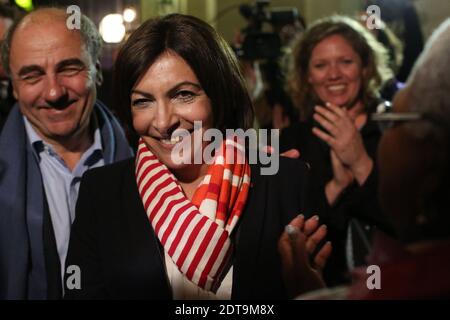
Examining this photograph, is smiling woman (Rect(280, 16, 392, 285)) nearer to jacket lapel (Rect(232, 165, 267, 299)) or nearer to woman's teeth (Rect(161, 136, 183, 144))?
jacket lapel (Rect(232, 165, 267, 299))

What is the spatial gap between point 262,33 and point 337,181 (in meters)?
1.06

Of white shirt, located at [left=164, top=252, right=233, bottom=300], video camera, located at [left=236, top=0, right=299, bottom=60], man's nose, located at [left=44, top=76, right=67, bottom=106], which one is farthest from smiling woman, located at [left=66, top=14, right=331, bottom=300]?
video camera, located at [left=236, top=0, right=299, bottom=60]

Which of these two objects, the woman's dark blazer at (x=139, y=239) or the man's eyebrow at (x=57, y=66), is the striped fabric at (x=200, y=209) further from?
the man's eyebrow at (x=57, y=66)

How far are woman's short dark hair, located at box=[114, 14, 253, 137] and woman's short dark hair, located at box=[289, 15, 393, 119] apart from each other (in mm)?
823

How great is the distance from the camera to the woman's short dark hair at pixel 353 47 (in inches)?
82.5

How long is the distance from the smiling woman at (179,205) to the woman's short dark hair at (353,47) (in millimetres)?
811

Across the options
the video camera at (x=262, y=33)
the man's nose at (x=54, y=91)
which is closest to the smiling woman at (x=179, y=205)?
the man's nose at (x=54, y=91)

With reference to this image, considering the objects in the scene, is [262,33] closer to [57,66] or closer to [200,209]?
[57,66]

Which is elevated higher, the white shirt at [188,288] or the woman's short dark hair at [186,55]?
the woman's short dark hair at [186,55]

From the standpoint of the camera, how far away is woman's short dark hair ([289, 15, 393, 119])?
210 cm

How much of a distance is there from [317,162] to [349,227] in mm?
262
